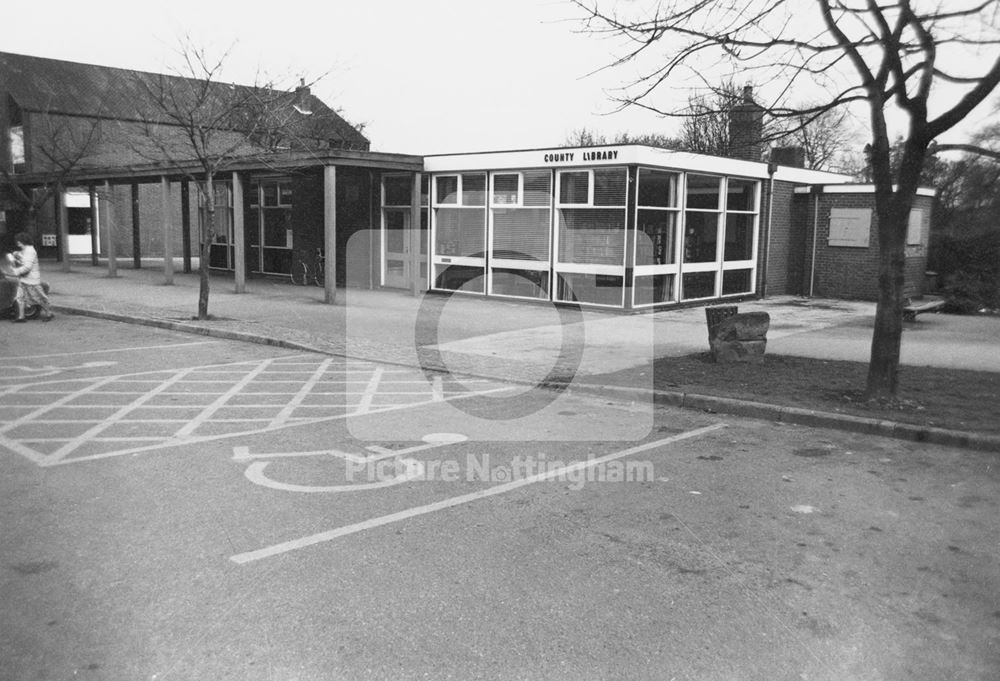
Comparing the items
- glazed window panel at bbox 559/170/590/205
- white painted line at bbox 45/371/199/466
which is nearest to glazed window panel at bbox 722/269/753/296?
glazed window panel at bbox 559/170/590/205

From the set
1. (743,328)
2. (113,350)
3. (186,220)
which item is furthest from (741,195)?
(186,220)

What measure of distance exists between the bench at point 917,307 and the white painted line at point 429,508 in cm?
1184

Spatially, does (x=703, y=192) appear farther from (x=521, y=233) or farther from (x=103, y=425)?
(x=103, y=425)

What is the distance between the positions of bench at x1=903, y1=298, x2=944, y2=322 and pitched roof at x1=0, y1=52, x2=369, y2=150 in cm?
2383

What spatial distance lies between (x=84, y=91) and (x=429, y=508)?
40.2 metres

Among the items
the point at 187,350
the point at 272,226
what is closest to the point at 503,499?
the point at 187,350

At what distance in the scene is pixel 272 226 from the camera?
87.1 feet

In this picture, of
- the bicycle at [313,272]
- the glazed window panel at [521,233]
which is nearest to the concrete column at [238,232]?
the bicycle at [313,272]

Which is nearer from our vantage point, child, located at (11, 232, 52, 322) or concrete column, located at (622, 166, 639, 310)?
child, located at (11, 232, 52, 322)

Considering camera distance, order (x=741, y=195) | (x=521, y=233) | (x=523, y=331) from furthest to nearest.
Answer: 1. (x=741, y=195)
2. (x=521, y=233)
3. (x=523, y=331)

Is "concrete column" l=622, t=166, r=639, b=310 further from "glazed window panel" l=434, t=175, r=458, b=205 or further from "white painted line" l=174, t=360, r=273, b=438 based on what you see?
"white painted line" l=174, t=360, r=273, b=438

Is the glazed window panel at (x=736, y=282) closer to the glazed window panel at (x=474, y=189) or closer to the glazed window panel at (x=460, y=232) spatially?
the glazed window panel at (x=460, y=232)

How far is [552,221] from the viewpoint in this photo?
1872cm

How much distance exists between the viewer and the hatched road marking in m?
7.17
